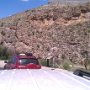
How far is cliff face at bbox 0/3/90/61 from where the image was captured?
52250mm

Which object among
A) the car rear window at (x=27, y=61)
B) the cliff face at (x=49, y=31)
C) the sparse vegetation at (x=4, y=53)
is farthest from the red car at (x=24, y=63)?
the sparse vegetation at (x=4, y=53)

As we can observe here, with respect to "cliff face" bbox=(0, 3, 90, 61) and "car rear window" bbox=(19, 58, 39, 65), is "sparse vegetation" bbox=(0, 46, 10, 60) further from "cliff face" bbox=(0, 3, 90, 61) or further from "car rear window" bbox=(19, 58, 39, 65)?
"car rear window" bbox=(19, 58, 39, 65)

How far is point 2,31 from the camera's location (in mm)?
56750

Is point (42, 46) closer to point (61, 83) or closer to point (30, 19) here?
point (30, 19)

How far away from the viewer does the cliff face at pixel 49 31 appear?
171 ft

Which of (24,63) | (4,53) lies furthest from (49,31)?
(24,63)

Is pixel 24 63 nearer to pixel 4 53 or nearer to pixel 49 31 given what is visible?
pixel 4 53

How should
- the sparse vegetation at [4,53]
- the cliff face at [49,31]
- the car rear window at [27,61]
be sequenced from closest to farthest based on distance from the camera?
the car rear window at [27,61] < the sparse vegetation at [4,53] < the cliff face at [49,31]

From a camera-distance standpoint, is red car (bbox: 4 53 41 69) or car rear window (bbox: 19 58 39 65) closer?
red car (bbox: 4 53 41 69)

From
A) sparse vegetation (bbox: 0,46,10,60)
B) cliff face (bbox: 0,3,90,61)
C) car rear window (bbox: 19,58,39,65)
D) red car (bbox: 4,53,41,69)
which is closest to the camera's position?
red car (bbox: 4,53,41,69)

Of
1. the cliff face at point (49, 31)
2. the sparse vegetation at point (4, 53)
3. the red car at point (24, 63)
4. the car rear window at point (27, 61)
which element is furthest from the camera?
the cliff face at point (49, 31)

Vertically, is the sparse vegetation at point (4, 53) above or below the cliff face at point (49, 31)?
below

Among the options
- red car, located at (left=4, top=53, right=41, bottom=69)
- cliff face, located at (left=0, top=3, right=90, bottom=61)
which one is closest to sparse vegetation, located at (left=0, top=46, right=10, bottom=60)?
cliff face, located at (left=0, top=3, right=90, bottom=61)

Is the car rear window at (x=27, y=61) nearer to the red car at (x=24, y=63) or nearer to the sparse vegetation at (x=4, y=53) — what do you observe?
the red car at (x=24, y=63)
